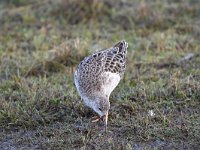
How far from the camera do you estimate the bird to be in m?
6.13

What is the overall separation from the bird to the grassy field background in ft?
1.06

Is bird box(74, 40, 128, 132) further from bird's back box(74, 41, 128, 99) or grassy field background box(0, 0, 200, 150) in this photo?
grassy field background box(0, 0, 200, 150)

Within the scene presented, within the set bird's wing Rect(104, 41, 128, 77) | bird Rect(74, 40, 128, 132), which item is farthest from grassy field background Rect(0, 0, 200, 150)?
bird's wing Rect(104, 41, 128, 77)

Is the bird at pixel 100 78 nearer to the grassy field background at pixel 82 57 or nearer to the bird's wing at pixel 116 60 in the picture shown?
the bird's wing at pixel 116 60

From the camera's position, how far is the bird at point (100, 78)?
20.1 feet

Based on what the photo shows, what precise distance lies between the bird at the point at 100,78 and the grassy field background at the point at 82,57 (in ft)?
1.06

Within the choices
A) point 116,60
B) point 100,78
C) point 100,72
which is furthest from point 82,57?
point 100,78

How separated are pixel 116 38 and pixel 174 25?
1.16 meters

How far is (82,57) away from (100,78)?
84.4 inches

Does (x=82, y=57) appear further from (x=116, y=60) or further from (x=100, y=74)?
(x=100, y=74)

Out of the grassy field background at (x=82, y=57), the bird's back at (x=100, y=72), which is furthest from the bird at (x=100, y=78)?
the grassy field background at (x=82, y=57)

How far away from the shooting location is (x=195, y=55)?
28.8ft

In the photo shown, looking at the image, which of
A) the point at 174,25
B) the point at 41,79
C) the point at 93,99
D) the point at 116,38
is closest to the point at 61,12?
the point at 116,38

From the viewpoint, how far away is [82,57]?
851cm
